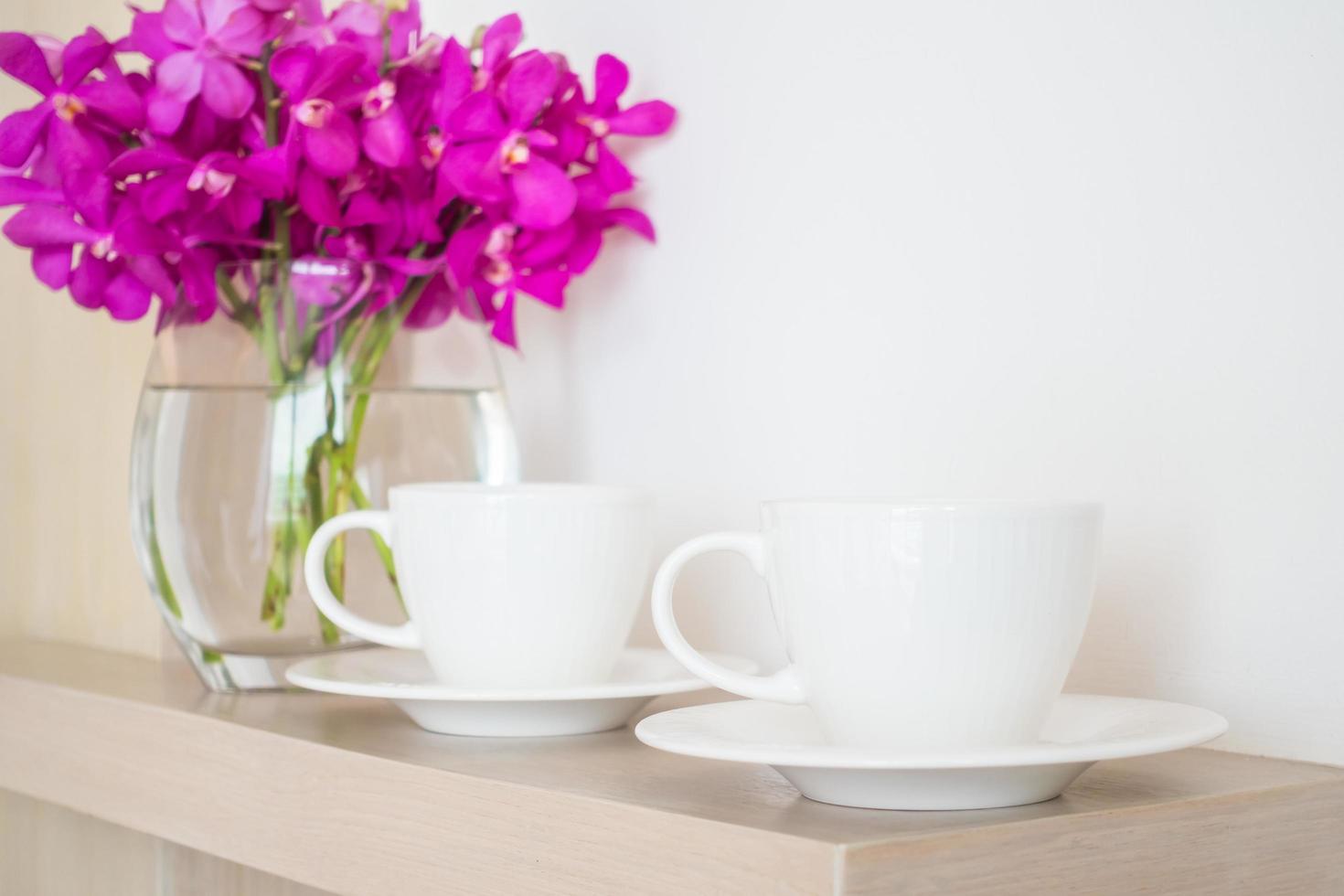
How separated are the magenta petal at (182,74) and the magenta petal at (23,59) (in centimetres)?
6

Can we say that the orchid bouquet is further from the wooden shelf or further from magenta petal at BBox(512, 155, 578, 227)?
the wooden shelf

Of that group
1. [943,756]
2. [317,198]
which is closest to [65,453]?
[317,198]

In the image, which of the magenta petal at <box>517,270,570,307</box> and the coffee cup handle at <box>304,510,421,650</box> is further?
the magenta petal at <box>517,270,570,307</box>

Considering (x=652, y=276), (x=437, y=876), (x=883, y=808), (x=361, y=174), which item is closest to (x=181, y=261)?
(x=361, y=174)

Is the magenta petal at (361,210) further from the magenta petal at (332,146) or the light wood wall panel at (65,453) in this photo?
the light wood wall panel at (65,453)

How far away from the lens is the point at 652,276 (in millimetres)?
801

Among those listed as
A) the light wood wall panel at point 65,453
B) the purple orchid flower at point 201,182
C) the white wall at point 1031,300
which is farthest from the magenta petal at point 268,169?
the light wood wall panel at point 65,453

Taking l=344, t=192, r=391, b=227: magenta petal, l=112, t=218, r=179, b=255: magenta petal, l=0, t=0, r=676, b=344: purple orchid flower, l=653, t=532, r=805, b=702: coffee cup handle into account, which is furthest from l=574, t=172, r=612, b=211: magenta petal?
l=653, t=532, r=805, b=702: coffee cup handle

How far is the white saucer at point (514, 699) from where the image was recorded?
56cm

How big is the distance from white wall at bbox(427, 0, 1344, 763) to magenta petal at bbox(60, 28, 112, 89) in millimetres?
285

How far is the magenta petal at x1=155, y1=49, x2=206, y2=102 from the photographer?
27.3 inches

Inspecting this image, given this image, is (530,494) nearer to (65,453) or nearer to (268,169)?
(268,169)

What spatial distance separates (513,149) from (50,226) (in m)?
0.24

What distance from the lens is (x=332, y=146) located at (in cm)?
71
